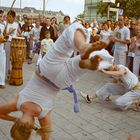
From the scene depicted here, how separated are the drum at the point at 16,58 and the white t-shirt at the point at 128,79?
2.65m

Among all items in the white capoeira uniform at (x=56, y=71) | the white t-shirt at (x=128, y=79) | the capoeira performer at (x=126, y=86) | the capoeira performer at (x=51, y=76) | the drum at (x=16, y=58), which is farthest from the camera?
the drum at (x=16, y=58)

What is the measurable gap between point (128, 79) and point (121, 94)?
1.73 ft

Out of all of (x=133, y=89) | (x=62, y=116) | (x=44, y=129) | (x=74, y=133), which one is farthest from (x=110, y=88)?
(x=44, y=129)

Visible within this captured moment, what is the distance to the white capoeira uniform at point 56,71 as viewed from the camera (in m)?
2.80

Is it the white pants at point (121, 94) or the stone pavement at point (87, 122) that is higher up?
the white pants at point (121, 94)

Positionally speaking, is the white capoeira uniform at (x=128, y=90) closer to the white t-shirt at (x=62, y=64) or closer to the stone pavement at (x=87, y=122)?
the stone pavement at (x=87, y=122)

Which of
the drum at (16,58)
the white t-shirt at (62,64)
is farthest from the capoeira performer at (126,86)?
the white t-shirt at (62,64)

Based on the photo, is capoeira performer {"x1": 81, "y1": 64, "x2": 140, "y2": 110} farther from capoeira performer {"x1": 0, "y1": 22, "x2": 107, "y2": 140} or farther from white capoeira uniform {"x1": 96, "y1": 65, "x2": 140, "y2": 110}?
capoeira performer {"x1": 0, "y1": 22, "x2": 107, "y2": 140}

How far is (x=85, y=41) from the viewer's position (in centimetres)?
262

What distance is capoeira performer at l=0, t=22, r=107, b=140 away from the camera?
2.60 meters

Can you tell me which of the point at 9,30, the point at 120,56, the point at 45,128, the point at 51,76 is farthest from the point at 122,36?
the point at 51,76

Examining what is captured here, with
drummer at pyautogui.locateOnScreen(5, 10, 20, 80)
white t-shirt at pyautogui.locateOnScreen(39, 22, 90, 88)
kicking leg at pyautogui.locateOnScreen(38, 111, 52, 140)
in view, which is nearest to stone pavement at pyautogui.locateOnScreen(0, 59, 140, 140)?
kicking leg at pyautogui.locateOnScreen(38, 111, 52, 140)

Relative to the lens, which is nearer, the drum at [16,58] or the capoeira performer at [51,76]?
the capoeira performer at [51,76]

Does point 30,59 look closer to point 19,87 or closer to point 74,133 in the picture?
point 19,87
